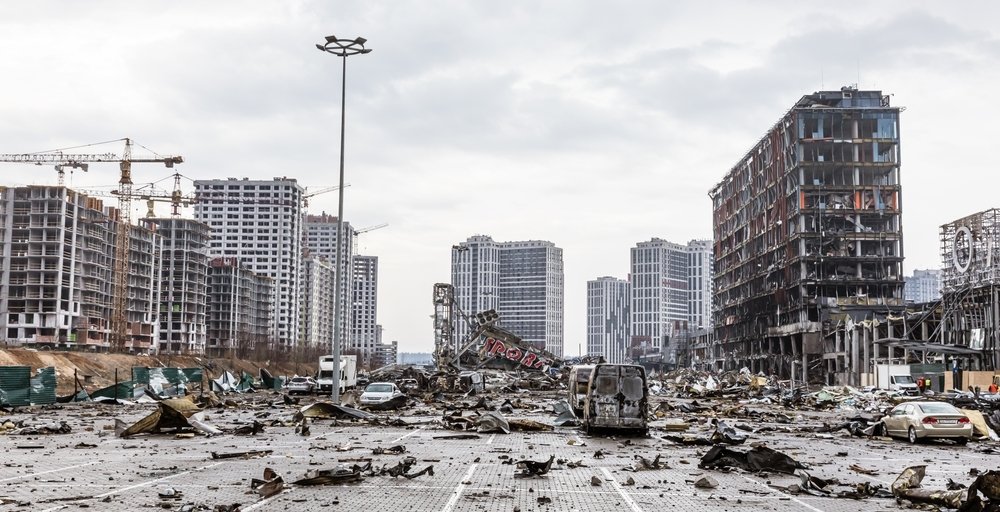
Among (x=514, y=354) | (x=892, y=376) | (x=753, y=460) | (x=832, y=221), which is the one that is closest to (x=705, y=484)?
(x=753, y=460)

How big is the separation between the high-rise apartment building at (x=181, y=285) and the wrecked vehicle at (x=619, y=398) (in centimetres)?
15908

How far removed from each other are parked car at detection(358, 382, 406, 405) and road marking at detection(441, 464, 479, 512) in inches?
992

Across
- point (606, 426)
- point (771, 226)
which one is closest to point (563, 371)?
point (771, 226)

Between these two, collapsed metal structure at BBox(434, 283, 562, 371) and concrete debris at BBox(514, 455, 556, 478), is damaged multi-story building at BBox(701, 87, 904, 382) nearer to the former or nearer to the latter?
collapsed metal structure at BBox(434, 283, 562, 371)

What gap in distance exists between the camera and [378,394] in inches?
1777

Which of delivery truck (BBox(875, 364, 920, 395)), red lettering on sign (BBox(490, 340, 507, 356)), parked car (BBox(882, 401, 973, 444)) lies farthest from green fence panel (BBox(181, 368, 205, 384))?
delivery truck (BBox(875, 364, 920, 395))

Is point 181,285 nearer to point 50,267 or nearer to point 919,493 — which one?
point 50,267

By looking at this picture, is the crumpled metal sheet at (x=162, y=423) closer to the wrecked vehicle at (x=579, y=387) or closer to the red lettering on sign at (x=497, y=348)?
the wrecked vehicle at (x=579, y=387)

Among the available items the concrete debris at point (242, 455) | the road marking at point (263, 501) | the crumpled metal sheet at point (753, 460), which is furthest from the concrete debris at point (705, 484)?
the concrete debris at point (242, 455)

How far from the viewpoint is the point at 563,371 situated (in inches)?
3516

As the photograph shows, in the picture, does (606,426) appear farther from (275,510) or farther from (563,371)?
(563,371)

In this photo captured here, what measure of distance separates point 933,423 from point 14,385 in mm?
39236

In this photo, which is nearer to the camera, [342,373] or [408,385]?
[342,373]

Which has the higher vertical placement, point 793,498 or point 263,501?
point 263,501
